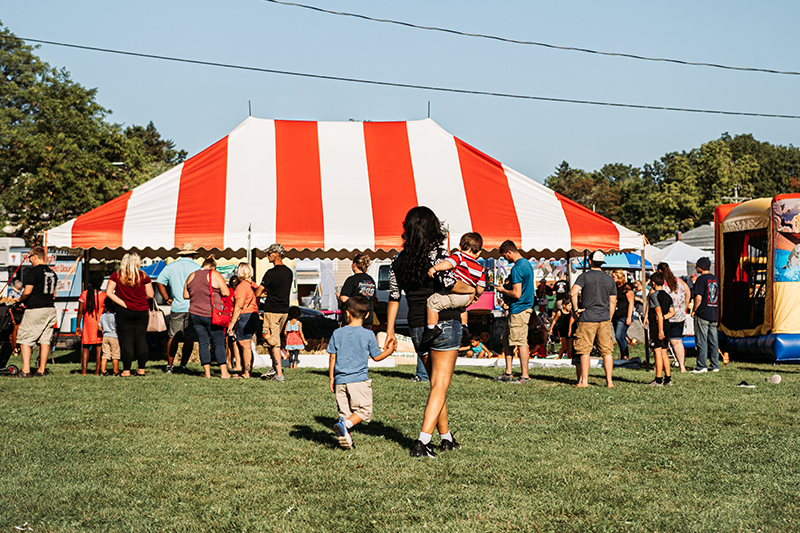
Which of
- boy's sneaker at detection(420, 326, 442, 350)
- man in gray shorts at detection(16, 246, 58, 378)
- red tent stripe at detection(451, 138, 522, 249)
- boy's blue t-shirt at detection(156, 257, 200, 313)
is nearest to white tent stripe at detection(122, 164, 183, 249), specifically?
boy's blue t-shirt at detection(156, 257, 200, 313)

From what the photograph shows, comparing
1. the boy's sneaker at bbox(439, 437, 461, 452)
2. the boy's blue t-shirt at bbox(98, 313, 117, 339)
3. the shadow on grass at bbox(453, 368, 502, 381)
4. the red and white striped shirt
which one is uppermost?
the red and white striped shirt

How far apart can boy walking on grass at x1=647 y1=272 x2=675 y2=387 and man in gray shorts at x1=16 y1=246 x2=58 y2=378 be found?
808cm

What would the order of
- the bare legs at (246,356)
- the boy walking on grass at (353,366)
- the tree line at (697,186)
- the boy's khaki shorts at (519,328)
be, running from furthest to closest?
the tree line at (697,186)
the bare legs at (246,356)
the boy's khaki shorts at (519,328)
the boy walking on grass at (353,366)

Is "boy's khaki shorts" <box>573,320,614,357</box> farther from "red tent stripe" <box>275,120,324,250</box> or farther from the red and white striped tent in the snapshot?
"red tent stripe" <box>275,120,324,250</box>

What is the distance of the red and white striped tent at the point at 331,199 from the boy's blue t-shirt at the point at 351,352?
5.78m

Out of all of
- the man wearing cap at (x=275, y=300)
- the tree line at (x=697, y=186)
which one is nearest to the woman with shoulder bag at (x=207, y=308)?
the man wearing cap at (x=275, y=300)

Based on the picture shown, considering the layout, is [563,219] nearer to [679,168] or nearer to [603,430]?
[603,430]

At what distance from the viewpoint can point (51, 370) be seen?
11.5 metres

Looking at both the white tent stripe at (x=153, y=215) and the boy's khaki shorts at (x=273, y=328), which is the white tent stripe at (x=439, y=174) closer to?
the boy's khaki shorts at (x=273, y=328)

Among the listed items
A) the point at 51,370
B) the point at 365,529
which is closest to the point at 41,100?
the point at 51,370

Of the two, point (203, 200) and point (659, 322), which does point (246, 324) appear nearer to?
point (203, 200)

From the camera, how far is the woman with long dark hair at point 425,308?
17.6 feet

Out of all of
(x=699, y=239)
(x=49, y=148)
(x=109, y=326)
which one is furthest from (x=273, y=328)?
(x=699, y=239)

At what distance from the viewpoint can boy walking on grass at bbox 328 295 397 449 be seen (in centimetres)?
566
